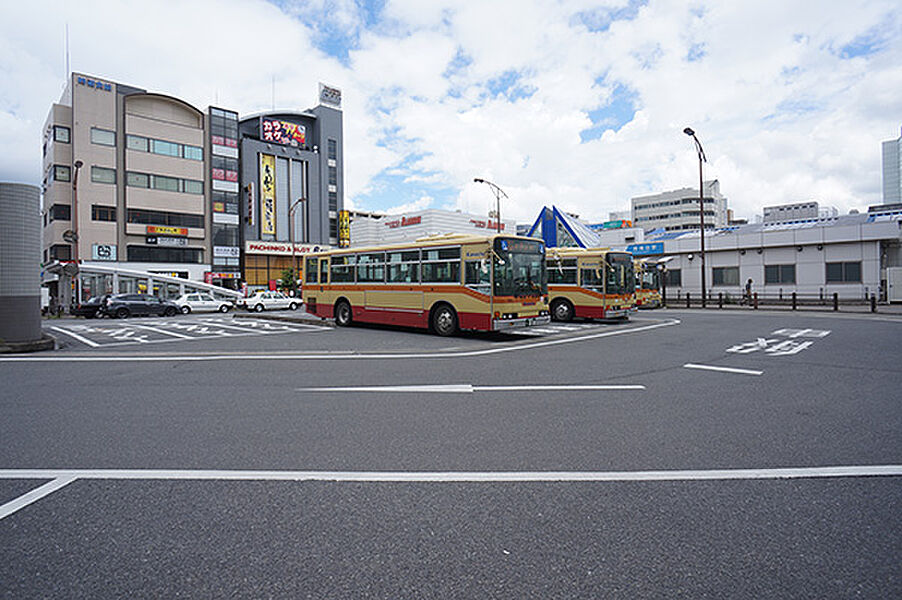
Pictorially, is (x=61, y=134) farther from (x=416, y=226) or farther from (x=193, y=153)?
(x=416, y=226)

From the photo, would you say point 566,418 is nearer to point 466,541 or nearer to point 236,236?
point 466,541

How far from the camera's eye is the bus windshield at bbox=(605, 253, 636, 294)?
793 inches

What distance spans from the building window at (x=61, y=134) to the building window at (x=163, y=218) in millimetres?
8628

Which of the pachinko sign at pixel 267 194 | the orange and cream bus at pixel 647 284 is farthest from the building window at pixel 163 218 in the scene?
the orange and cream bus at pixel 647 284

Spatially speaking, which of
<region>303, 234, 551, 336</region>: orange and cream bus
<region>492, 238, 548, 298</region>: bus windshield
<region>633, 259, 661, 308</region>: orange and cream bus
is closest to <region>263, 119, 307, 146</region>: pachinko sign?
<region>633, 259, 661, 308</region>: orange and cream bus

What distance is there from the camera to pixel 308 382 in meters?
8.39

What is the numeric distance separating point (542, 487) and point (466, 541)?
3.34ft

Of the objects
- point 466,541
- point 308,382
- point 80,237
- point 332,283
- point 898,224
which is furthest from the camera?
point 80,237

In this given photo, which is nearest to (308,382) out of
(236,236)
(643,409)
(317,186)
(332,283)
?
(643,409)

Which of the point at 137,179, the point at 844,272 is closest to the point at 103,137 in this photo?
the point at 137,179

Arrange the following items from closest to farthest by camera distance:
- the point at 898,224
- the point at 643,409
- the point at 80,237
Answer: the point at 643,409
the point at 898,224
the point at 80,237

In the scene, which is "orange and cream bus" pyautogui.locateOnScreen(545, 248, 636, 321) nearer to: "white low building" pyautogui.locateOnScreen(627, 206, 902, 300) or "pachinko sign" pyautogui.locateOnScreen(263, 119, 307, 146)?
"white low building" pyautogui.locateOnScreen(627, 206, 902, 300)

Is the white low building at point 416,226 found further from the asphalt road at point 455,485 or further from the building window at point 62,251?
the asphalt road at point 455,485

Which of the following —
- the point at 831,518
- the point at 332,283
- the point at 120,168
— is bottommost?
the point at 831,518
